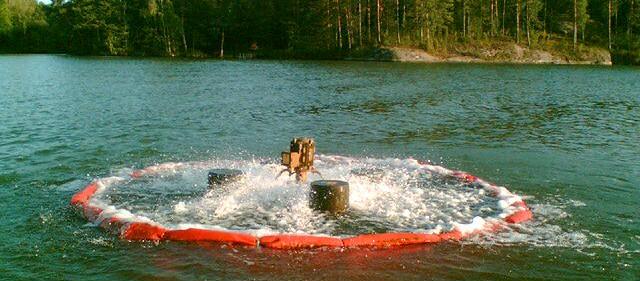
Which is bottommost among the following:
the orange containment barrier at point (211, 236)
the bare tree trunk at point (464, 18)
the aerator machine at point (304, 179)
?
the orange containment barrier at point (211, 236)

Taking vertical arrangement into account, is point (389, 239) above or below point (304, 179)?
below

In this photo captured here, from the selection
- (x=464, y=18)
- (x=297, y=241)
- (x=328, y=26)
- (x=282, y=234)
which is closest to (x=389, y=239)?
(x=297, y=241)

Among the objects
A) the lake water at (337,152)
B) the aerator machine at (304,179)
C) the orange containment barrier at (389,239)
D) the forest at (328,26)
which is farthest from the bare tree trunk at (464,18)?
the orange containment barrier at (389,239)

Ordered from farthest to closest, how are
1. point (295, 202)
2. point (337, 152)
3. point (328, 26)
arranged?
point (328, 26), point (337, 152), point (295, 202)

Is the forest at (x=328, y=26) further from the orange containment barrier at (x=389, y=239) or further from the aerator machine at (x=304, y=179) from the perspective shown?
the orange containment barrier at (x=389, y=239)

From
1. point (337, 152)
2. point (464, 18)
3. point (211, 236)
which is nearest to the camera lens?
point (211, 236)

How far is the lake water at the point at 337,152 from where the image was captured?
9.67 meters

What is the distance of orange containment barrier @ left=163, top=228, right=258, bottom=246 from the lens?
10.5 meters

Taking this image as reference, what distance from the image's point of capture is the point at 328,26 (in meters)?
103

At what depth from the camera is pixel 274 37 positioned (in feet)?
403

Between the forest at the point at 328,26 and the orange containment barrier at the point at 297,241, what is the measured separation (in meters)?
83.9

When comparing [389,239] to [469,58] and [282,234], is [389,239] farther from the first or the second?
[469,58]

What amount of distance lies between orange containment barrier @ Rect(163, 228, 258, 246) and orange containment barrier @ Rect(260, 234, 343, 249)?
25 centimetres

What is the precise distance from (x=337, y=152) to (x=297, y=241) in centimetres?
1064
